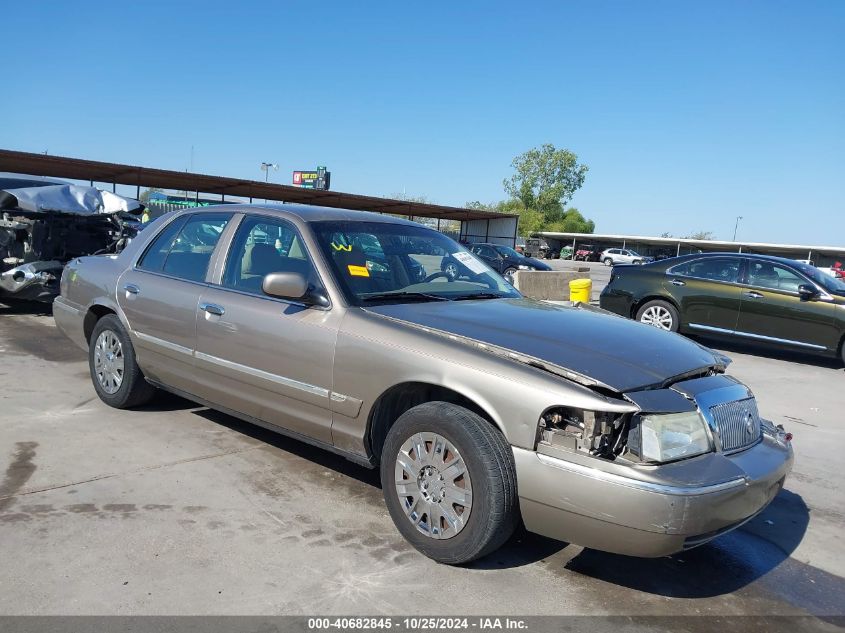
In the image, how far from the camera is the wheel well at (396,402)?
3305mm

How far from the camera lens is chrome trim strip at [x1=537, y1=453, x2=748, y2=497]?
8.68 feet

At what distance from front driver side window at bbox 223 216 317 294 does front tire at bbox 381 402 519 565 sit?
1251 mm

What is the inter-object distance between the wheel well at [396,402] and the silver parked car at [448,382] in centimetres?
1

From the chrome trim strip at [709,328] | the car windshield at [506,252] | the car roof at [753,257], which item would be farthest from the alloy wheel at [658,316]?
the car windshield at [506,252]

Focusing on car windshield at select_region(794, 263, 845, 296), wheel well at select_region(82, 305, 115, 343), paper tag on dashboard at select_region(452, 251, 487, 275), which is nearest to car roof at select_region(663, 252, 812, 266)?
car windshield at select_region(794, 263, 845, 296)

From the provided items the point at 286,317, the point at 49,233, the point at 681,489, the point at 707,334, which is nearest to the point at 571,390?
the point at 681,489

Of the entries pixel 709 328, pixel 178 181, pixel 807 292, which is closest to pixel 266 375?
pixel 709 328

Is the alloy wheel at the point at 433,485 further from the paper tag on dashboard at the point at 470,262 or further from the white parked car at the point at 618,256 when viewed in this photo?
the white parked car at the point at 618,256

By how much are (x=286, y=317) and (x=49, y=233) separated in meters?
7.38

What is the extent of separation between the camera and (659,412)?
2801 mm

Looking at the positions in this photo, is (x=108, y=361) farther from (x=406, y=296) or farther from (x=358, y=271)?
(x=406, y=296)

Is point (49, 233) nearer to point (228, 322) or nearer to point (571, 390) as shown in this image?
point (228, 322)

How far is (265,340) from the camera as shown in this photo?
12.9ft

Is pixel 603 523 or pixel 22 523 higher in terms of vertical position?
pixel 603 523
